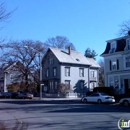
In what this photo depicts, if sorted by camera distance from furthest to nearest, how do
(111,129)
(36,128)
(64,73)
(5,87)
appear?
(5,87) < (64,73) < (36,128) < (111,129)

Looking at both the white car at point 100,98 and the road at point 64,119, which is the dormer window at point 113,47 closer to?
the white car at point 100,98

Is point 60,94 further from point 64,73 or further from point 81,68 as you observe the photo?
point 81,68

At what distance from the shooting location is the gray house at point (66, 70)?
5878 cm

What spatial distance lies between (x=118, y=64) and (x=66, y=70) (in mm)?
19334

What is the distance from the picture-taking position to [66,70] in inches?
2352

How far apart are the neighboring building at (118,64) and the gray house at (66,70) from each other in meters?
15.9

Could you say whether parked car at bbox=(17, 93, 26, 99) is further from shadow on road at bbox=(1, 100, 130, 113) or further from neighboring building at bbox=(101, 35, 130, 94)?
shadow on road at bbox=(1, 100, 130, 113)

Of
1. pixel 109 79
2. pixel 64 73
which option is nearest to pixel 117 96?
pixel 109 79

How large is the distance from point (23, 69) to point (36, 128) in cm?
4841

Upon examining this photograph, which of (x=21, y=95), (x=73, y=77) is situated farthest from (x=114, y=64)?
(x=21, y=95)

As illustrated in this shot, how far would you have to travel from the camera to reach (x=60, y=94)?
54312 mm

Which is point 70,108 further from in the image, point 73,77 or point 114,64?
point 73,77

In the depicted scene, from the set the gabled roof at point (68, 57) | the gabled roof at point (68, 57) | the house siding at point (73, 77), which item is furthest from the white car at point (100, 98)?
the gabled roof at point (68, 57)

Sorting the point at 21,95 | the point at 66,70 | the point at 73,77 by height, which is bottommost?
the point at 21,95
